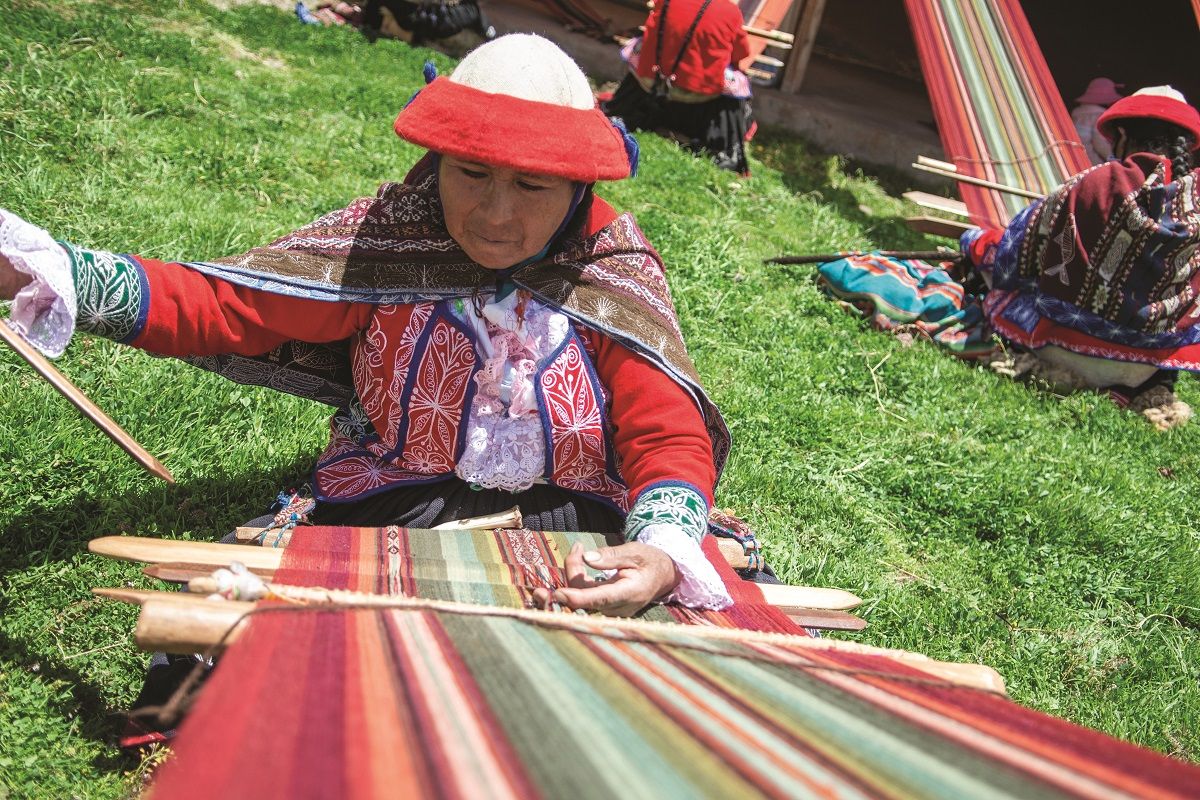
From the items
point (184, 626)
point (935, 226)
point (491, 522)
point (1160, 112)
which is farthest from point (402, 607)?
point (935, 226)

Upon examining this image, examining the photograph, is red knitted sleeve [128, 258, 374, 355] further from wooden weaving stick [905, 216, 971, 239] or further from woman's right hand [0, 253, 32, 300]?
wooden weaving stick [905, 216, 971, 239]

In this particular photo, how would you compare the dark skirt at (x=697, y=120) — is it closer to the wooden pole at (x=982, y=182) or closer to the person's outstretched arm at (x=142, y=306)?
the wooden pole at (x=982, y=182)

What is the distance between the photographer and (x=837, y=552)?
132 inches

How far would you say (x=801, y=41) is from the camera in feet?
30.2

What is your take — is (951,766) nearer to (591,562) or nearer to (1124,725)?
(591,562)

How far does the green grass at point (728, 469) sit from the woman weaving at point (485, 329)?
704mm

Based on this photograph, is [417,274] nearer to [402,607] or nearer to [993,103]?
[402,607]

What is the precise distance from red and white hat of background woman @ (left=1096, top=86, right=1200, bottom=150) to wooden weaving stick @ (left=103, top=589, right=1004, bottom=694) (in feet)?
14.0

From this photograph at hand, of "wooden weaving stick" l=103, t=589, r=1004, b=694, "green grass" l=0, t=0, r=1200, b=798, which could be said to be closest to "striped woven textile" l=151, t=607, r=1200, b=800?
"wooden weaving stick" l=103, t=589, r=1004, b=694

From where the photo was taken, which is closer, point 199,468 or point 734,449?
point 199,468

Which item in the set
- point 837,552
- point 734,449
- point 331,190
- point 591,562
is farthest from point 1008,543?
point 331,190

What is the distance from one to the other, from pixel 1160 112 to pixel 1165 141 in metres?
0.15

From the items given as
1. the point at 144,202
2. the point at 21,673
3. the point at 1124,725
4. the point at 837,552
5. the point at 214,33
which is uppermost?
the point at 214,33

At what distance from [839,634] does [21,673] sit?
2.07 m
